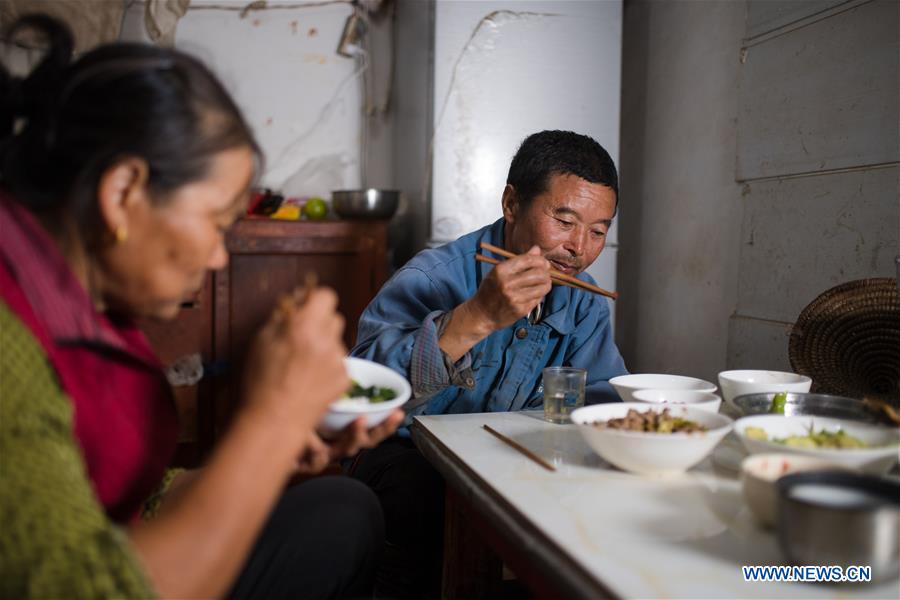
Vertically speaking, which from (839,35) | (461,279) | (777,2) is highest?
(777,2)

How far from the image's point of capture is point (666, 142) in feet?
12.4

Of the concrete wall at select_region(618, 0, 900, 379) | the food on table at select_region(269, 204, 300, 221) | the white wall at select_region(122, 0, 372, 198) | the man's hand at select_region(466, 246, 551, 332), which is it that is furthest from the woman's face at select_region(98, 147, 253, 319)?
the white wall at select_region(122, 0, 372, 198)

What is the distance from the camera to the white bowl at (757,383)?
5.11ft

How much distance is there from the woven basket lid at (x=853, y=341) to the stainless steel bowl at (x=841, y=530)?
123cm

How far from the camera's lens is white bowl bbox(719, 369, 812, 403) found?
156cm

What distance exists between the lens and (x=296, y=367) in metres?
0.96

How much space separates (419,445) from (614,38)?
9.07 feet

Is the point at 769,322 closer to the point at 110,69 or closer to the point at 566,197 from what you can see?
the point at 566,197

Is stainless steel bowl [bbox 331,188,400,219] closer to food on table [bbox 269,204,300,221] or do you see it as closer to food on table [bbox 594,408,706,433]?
food on table [bbox 269,204,300,221]

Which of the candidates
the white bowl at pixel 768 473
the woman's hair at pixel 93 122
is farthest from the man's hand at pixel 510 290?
the woman's hair at pixel 93 122

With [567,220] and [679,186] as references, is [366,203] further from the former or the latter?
[567,220]

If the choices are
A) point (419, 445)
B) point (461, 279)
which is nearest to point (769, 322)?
point (461, 279)

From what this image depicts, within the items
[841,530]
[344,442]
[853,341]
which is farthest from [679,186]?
[841,530]

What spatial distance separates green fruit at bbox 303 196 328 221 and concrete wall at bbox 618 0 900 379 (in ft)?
5.42
